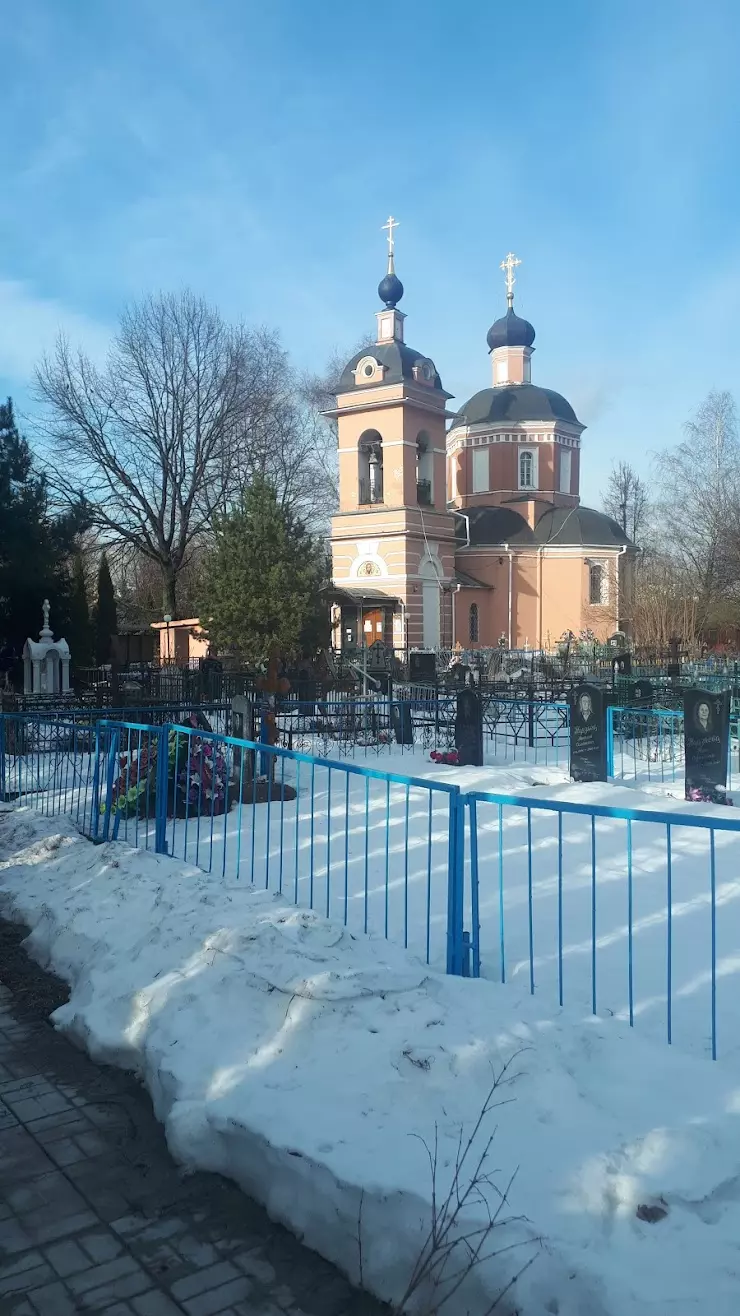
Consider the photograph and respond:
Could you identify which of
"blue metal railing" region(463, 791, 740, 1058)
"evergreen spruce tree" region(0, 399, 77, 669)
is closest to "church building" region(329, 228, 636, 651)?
"evergreen spruce tree" region(0, 399, 77, 669)

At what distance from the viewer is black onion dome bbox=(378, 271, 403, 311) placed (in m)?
37.8

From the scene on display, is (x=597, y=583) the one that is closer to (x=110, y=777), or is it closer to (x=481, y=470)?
(x=481, y=470)

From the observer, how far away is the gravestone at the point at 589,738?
11.3 m

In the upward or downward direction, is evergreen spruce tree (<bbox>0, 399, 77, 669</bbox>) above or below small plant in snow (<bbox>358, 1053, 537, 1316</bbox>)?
above

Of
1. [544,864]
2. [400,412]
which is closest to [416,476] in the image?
[400,412]

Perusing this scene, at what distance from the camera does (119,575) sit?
169 ft

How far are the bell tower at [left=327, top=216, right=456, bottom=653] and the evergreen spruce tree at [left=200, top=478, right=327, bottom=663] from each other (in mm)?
Answer: 8106

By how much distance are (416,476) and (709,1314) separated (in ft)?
116

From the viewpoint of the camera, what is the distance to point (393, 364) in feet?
118

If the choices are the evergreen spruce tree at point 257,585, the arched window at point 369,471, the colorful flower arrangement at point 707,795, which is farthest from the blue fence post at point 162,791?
the arched window at point 369,471

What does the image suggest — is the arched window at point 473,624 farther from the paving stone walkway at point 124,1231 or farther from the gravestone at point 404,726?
the paving stone walkway at point 124,1231

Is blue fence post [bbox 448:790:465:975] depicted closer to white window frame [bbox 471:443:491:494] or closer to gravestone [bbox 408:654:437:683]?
gravestone [bbox 408:654:437:683]

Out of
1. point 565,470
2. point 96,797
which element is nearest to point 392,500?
point 565,470

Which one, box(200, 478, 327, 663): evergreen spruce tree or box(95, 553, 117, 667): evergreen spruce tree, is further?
box(95, 553, 117, 667): evergreen spruce tree
